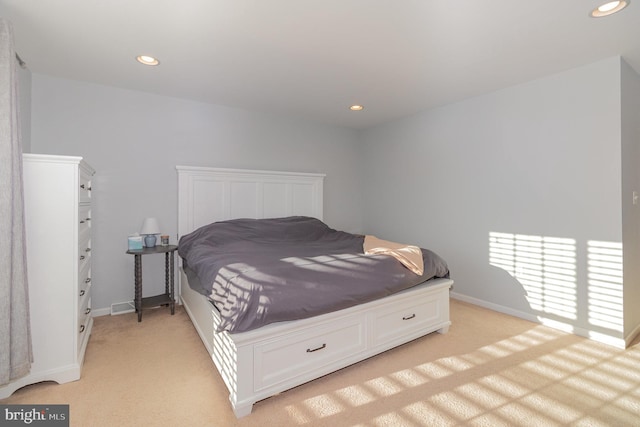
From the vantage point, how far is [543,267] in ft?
9.30

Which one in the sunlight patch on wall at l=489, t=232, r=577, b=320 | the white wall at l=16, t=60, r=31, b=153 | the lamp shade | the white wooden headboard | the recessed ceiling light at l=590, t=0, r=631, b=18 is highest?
the recessed ceiling light at l=590, t=0, r=631, b=18

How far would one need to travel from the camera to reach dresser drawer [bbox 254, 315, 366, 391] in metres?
1.71

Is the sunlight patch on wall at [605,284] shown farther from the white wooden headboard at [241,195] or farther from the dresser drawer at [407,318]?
the white wooden headboard at [241,195]

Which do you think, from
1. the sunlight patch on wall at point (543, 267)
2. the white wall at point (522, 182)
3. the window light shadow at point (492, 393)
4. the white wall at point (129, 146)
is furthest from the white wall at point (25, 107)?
the sunlight patch on wall at point (543, 267)

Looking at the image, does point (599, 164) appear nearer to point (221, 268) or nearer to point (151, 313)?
point (221, 268)

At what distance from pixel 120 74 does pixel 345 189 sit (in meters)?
3.09

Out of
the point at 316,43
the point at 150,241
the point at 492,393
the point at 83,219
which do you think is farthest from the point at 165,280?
the point at 492,393

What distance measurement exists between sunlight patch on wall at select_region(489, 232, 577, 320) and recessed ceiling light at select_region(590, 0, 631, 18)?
1707mm

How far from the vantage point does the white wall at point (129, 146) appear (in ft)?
9.48

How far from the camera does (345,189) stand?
474cm

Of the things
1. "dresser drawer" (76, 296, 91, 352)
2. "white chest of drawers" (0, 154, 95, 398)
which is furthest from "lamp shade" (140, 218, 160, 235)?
"white chest of drawers" (0, 154, 95, 398)

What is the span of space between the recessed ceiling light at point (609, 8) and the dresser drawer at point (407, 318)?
7.07 feet

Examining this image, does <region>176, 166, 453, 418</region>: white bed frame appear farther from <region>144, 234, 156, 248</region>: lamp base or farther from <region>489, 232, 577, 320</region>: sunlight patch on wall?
<region>489, 232, 577, 320</region>: sunlight patch on wall

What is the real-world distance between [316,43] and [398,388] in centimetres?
238
